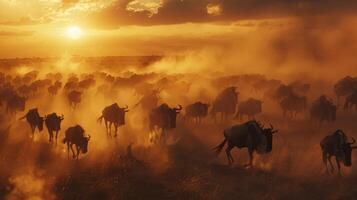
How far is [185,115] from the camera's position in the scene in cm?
3319

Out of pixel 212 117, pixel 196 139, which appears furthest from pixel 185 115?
pixel 196 139

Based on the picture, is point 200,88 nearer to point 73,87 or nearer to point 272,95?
point 272,95

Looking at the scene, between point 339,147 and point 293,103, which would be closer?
point 339,147

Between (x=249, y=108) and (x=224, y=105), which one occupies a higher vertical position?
(x=224, y=105)

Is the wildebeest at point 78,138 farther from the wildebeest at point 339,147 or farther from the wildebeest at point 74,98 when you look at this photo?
the wildebeest at point 74,98

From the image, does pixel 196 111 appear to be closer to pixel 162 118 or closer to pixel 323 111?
pixel 162 118

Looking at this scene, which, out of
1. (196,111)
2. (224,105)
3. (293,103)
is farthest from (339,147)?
(293,103)

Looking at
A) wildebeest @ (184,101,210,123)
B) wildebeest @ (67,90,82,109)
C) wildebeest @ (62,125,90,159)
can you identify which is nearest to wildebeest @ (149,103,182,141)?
wildebeest @ (62,125,90,159)

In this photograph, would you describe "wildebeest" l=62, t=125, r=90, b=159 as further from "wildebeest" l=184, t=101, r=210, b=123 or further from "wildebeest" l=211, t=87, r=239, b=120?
"wildebeest" l=211, t=87, r=239, b=120

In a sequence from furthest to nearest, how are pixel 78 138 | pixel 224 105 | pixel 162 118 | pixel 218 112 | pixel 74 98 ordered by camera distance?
pixel 74 98 → pixel 218 112 → pixel 224 105 → pixel 162 118 → pixel 78 138

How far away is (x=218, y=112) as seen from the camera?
38469mm

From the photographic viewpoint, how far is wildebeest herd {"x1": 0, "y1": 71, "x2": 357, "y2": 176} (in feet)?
66.1

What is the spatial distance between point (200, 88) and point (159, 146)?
857 inches

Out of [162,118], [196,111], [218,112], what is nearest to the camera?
[162,118]
